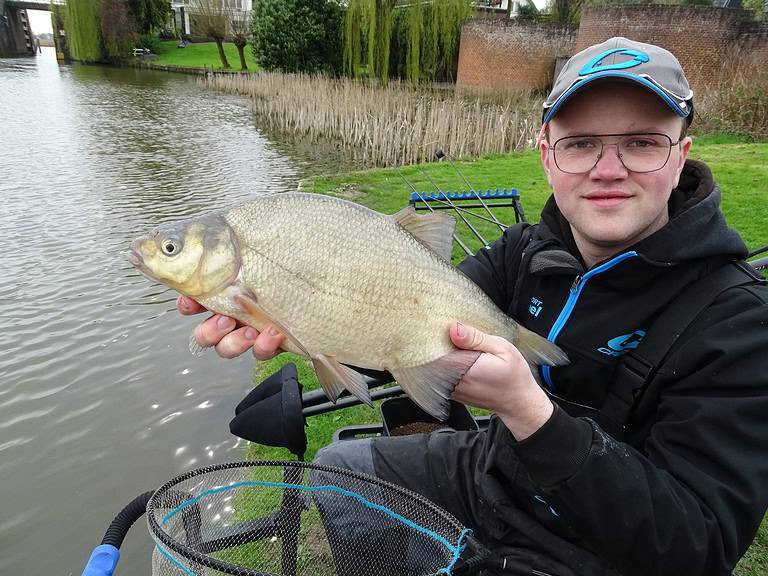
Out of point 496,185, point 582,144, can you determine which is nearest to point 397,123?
point 496,185

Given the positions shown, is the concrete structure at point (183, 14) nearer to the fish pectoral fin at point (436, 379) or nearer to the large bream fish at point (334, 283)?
the large bream fish at point (334, 283)

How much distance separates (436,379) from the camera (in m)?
1.46

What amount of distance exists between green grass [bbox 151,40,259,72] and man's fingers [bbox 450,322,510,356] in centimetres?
4240

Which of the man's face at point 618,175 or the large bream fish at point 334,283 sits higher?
the man's face at point 618,175

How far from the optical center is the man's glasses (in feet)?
4.54

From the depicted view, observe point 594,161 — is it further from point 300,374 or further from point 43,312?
point 43,312

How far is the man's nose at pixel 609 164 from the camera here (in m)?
1.40

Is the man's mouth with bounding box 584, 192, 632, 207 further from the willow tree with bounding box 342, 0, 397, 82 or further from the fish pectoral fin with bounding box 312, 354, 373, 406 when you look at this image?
the willow tree with bounding box 342, 0, 397, 82

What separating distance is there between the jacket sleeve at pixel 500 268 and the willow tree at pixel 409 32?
20768mm

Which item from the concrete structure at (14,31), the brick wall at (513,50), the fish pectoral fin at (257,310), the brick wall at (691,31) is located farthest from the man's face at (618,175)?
the concrete structure at (14,31)

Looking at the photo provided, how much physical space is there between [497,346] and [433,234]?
46cm

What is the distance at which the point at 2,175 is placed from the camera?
8961 millimetres

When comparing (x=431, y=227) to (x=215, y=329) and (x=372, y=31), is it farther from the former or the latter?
(x=372, y=31)

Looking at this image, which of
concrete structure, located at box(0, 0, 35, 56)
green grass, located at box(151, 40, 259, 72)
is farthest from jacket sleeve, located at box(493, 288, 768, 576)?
concrete structure, located at box(0, 0, 35, 56)
